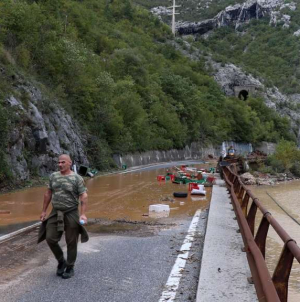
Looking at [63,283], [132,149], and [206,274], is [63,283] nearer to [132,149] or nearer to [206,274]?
[206,274]

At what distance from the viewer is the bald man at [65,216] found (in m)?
6.17

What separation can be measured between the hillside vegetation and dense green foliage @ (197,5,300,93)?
3845cm

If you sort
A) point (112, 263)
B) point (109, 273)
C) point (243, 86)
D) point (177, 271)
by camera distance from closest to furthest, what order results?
point (109, 273) → point (177, 271) → point (112, 263) → point (243, 86)

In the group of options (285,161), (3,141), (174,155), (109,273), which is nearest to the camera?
(109,273)

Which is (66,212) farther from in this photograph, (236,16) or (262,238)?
(236,16)

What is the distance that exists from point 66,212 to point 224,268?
94.6 inches

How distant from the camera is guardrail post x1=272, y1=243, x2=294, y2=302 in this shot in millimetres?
4127

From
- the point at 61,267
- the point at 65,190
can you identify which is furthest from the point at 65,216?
the point at 61,267

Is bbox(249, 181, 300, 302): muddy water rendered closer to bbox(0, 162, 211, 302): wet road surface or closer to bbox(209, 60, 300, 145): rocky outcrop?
bbox(0, 162, 211, 302): wet road surface

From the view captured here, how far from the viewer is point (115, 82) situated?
169ft

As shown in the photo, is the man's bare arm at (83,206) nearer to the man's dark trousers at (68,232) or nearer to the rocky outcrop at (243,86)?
the man's dark trousers at (68,232)

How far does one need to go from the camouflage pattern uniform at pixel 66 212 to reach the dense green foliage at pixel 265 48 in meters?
133

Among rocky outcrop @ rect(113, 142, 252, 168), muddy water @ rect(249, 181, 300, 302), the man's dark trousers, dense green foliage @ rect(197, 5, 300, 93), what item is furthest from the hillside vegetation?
dense green foliage @ rect(197, 5, 300, 93)

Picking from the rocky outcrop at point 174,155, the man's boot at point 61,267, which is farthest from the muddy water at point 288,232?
the rocky outcrop at point 174,155
